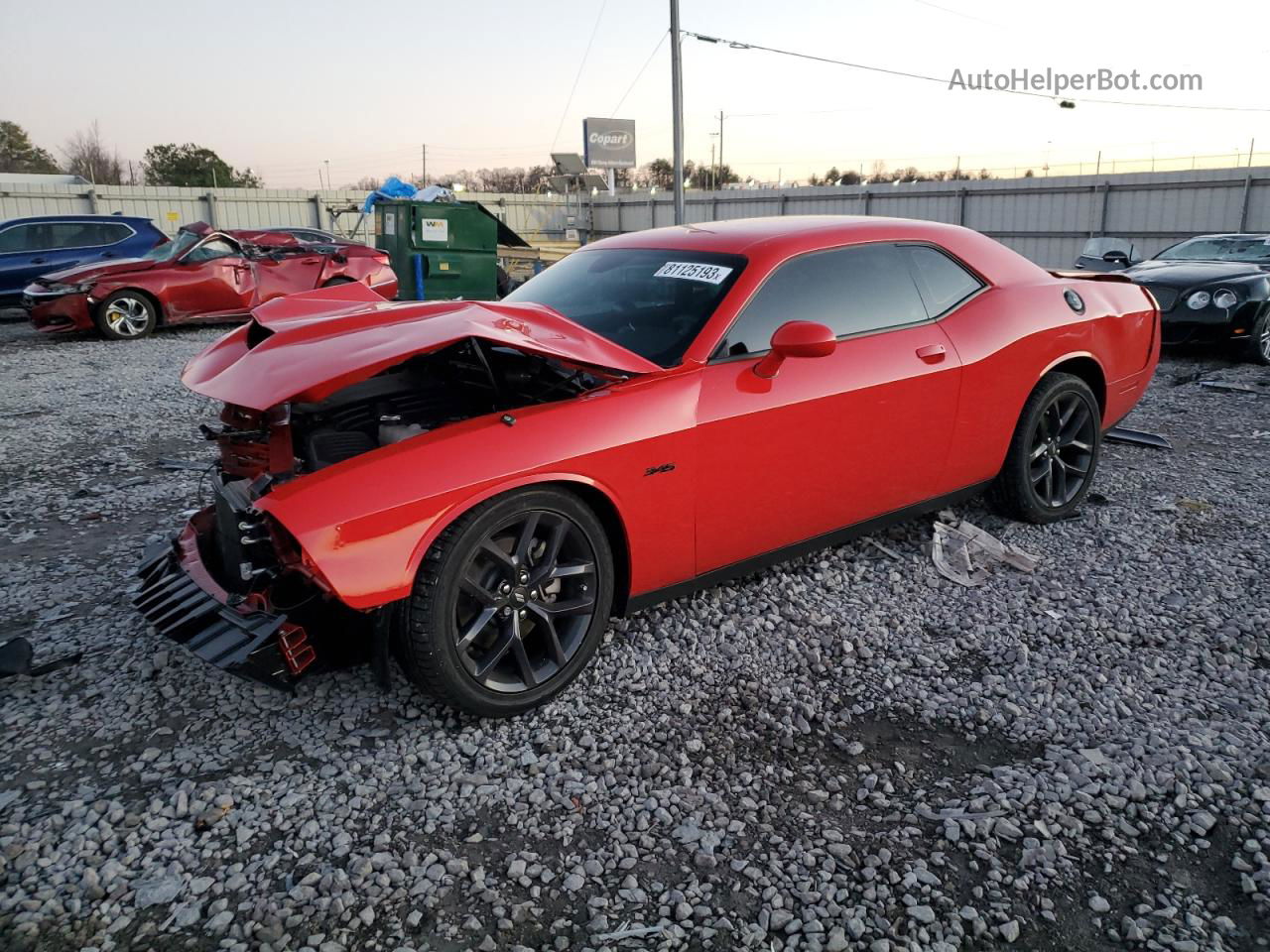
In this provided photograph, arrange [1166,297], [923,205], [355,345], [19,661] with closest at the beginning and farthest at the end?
[355,345] → [19,661] → [1166,297] → [923,205]

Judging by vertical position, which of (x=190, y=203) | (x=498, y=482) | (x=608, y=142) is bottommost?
(x=498, y=482)

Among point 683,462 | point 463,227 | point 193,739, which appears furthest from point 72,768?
point 463,227

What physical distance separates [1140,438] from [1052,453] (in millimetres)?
2223

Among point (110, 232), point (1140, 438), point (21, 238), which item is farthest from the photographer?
point (110, 232)

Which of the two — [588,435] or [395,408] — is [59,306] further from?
[588,435]

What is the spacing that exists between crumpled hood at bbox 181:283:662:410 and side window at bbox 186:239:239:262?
10108mm

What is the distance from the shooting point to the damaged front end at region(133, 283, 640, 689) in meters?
2.74

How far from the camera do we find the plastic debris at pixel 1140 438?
631 cm

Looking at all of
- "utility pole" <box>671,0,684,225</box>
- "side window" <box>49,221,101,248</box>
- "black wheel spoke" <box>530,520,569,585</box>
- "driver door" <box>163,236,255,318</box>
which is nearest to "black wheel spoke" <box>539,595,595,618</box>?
"black wheel spoke" <box>530,520,569,585</box>

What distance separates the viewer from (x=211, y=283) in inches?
492

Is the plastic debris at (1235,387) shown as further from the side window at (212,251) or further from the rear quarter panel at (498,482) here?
the side window at (212,251)

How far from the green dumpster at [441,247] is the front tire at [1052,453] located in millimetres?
11053

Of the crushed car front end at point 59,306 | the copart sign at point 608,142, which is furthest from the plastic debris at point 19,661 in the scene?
the copart sign at point 608,142

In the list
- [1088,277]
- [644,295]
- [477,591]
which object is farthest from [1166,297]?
[477,591]
